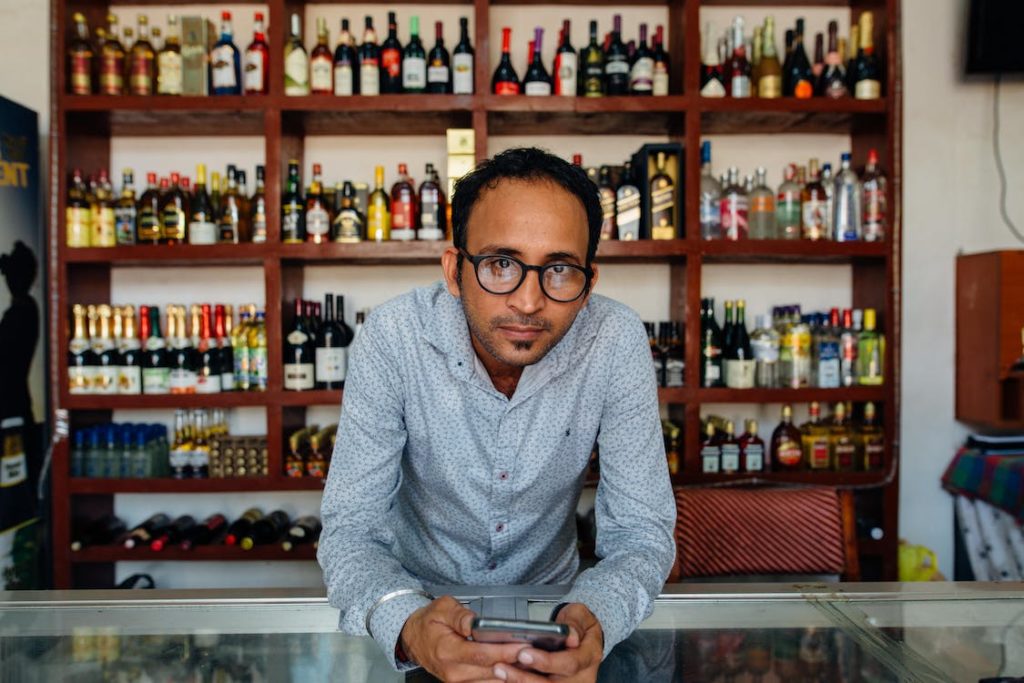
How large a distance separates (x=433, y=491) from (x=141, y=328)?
1610mm

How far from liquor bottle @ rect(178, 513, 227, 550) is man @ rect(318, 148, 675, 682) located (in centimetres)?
133

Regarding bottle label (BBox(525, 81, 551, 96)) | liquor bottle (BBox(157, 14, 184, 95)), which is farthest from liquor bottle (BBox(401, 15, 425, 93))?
liquor bottle (BBox(157, 14, 184, 95))

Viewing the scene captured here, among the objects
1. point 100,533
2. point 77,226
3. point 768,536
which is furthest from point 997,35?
point 100,533

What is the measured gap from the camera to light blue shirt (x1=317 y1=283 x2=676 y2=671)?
1.02m

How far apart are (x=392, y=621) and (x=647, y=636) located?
292mm

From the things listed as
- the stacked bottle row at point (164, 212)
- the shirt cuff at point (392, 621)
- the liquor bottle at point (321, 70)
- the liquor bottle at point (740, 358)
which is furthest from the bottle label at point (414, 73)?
the shirt cuff at point (392, 621)

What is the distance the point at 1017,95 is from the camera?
8.45 ft

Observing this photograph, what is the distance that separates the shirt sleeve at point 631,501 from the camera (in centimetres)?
85

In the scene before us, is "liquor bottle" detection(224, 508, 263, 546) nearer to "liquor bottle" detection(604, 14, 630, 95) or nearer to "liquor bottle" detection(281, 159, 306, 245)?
"liquor bottle" detection(281, 159, 306, 245)

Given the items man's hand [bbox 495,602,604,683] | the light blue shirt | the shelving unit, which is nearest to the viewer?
man's hand [bbox 495,602,604,683]

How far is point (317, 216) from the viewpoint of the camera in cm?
227

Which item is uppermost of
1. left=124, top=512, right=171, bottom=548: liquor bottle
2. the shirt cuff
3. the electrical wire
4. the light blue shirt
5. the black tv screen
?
the black tv screen

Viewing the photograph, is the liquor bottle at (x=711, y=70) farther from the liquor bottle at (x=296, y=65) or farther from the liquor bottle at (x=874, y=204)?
the liquor bottle at (x=296, y=65)

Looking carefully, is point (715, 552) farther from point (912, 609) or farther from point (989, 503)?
point (989, 503)
